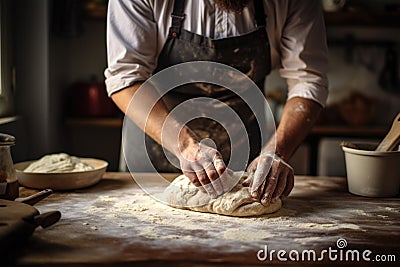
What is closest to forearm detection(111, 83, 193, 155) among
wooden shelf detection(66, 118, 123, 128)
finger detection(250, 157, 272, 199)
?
finger detection(250, 157, 272, 199)

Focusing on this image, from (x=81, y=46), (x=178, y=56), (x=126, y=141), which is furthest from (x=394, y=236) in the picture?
(x=81, y=46)

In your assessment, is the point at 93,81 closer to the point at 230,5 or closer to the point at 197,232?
the point at 230,5

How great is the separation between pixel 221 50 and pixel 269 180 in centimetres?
56

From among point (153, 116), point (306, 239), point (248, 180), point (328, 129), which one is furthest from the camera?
point (328, 129)

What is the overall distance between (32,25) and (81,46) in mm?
778

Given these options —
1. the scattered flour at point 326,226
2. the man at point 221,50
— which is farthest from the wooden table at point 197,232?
the man at point 221,50

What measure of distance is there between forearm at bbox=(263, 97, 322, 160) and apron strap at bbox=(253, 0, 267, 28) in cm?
28

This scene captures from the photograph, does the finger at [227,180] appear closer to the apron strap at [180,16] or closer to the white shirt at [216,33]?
the white shirt at [216,33]

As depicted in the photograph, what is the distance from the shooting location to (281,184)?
1308 mm

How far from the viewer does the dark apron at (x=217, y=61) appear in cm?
166

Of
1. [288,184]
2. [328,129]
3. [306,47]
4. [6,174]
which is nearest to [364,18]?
[328,129]

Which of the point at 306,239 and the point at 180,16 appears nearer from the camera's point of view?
the point at 306,239

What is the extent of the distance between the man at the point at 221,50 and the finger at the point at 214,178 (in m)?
0.19

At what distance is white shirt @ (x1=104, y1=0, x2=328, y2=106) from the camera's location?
1.58 m
